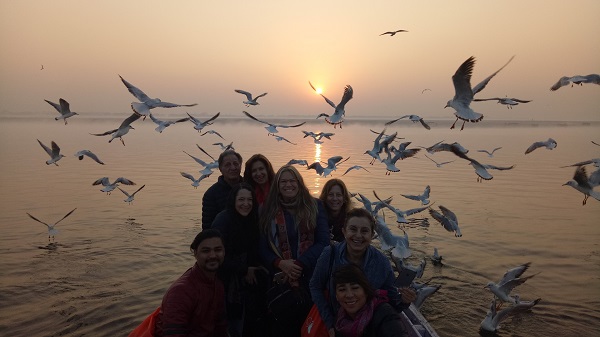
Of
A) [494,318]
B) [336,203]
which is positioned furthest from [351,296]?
[494,318]

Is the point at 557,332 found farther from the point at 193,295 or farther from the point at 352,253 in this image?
the point at 193,295

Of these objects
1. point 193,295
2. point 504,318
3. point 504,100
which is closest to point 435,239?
point 504,100

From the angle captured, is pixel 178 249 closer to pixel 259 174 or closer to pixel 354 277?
pixel 259 174

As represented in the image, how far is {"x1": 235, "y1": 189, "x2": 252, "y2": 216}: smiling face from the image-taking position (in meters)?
4.60

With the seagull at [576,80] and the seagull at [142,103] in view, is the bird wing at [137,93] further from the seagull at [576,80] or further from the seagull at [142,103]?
the seagull at [576,80]

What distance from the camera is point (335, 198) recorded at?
5.71 metres

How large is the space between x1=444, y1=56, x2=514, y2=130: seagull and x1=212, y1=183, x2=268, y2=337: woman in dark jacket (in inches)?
176

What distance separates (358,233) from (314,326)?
1.02 metres

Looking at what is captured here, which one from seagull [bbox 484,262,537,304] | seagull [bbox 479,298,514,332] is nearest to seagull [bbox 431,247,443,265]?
seagull [bbox 484,262,537,304]

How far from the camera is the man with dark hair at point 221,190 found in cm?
553

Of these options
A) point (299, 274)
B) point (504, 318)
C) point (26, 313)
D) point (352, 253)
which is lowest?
point (26, 313)

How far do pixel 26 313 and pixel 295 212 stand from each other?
584 cm

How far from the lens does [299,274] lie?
4473 millimetres

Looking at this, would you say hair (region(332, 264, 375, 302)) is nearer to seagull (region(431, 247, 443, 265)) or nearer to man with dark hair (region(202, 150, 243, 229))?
man with dark hair (region(202, 150, 243, 229))
